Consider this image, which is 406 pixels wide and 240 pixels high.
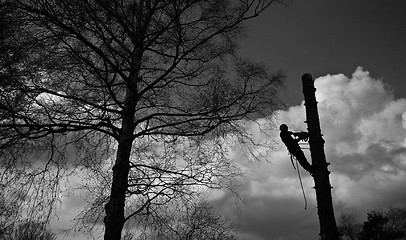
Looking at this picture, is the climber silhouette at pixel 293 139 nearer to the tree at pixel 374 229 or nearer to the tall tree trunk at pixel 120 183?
the tall tree trunk at pixel 120 183

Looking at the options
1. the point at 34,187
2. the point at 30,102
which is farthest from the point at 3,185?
the point at 30,102

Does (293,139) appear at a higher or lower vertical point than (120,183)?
higher

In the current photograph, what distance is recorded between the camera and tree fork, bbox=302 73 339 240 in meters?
4.52

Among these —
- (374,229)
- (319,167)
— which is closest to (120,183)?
(319,167)

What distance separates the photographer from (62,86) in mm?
6809

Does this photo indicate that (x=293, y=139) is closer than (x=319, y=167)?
No

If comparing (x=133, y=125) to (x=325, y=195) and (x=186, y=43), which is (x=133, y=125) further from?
(x=325, y=195)

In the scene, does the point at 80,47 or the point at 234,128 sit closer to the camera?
the point at 234,128

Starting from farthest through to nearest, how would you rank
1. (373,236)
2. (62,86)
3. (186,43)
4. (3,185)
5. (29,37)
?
(373,236)
(186,43)
(62,86)
(29,37)
(3,185)

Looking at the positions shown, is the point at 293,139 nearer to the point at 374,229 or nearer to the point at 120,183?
the point at 120,183

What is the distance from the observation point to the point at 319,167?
4785mm

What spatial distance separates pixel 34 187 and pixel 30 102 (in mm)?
1430

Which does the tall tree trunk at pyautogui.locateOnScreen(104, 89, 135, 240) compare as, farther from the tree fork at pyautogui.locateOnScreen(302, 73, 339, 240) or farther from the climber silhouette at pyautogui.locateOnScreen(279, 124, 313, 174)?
the tree fork at pyautogui.locateOnScreen(302, 73, 339, 240)

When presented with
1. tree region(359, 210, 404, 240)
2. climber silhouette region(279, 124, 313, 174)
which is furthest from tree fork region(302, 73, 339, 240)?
tree region(359, 210, 404, 240)
